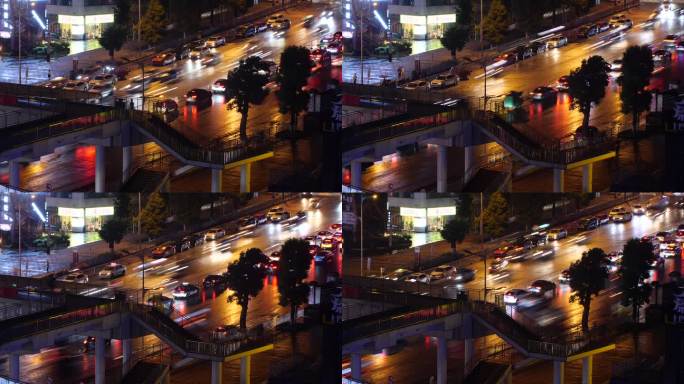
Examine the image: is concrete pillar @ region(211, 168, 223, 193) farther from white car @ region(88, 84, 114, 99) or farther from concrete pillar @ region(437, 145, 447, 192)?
concrete pillar @ region(437, 145, 447, 192)

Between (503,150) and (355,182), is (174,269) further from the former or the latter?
(503,150)

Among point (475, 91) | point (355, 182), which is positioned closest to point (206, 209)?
point (355, 182)

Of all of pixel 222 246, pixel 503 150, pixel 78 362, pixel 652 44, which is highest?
pixel 652 44

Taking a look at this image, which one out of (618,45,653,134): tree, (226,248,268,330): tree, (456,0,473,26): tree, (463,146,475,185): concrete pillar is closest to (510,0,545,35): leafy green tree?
(456,0,473,26): tree

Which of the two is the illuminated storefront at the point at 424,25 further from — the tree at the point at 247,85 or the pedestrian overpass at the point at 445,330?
the pedestrian overpass at the point at 445,330

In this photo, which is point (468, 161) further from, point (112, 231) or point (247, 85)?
point (112, 231)

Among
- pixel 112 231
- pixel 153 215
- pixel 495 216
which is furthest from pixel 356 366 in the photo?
pixel 112 231
